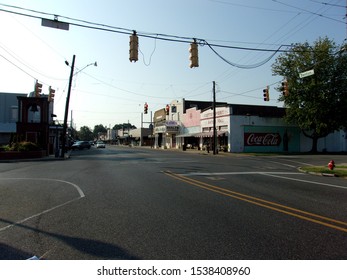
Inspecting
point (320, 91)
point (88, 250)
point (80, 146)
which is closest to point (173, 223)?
point (88, 250)

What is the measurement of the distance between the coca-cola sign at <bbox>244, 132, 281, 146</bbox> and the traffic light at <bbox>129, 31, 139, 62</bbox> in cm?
3262

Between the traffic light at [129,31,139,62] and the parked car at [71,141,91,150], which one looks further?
the parked car at [71,141,91,150]

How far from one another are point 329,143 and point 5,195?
170 ft

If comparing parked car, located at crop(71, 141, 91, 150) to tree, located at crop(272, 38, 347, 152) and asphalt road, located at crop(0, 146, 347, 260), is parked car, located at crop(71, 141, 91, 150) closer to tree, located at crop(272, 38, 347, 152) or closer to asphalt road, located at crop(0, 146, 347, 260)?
tree, located at crop(272, 38, 347, 152)

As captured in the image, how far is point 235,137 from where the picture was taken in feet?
152

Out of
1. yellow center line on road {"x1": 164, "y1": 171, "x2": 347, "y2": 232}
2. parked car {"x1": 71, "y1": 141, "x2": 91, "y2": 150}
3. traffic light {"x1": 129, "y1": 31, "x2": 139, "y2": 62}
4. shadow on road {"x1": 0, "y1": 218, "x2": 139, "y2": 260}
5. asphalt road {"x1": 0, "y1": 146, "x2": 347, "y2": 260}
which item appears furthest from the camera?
parked car {"x1": 71, "y1": 141, "x2": 91, "y2": 150}

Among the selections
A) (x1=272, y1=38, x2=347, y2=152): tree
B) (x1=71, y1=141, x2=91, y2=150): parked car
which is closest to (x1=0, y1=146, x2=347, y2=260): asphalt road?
(x1=272, y1=38, x2=347, y2=152): tree

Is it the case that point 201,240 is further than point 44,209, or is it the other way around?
point 44,209

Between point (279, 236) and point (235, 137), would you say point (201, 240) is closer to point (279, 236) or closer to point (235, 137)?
point (279, 236)

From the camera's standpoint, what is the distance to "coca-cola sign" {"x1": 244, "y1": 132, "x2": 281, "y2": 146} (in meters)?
47.0

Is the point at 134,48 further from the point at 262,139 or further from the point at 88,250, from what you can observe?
the point at 262,139

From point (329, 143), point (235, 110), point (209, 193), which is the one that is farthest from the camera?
point (329, 143)

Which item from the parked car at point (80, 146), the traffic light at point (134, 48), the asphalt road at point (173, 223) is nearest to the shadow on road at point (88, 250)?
the asphalt road at point (173, 223)

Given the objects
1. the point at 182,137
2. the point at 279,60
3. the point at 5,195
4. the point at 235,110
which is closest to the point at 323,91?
the point at 279,60
